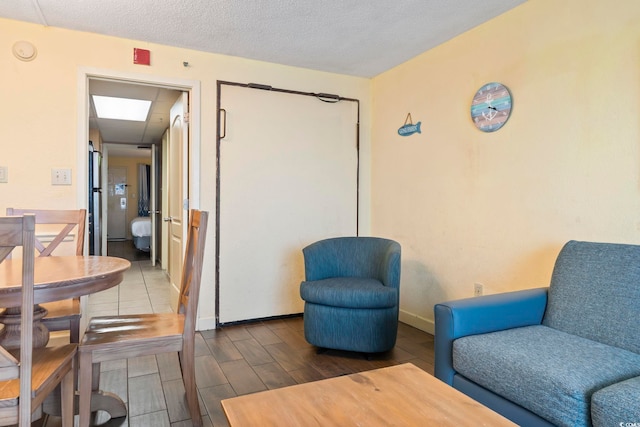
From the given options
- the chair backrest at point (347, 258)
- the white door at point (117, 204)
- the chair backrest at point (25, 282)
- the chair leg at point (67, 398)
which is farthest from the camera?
the white door at point (117, 204)

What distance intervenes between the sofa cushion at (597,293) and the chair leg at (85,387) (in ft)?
6.93

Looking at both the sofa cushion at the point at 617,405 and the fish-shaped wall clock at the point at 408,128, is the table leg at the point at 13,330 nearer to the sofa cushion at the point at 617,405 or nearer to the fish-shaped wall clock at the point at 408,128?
the sofa cushion at the point at 617,405

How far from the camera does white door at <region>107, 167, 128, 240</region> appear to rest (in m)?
10.5

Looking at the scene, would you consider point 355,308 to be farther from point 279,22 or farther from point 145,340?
point 279,22

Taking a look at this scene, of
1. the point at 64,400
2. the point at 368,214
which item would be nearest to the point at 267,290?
the point at 368,214

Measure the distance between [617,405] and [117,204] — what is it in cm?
1152

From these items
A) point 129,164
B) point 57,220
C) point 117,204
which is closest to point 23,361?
point 57,220

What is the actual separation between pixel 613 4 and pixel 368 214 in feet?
8.01

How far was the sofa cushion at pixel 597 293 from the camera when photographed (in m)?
1.63

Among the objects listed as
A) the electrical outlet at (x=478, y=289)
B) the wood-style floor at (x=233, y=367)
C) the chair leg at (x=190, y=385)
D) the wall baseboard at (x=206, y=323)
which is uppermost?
the electrical outlet at (x=478, y=289)

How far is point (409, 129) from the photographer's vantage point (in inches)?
130

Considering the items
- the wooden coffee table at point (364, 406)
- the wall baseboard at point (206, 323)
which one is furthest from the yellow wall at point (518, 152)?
the wall baseboard at point (206, 323)

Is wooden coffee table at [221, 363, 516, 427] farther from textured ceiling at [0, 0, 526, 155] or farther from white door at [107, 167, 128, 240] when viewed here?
white door at [107, 167, 128, 240]

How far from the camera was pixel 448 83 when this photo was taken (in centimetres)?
293
